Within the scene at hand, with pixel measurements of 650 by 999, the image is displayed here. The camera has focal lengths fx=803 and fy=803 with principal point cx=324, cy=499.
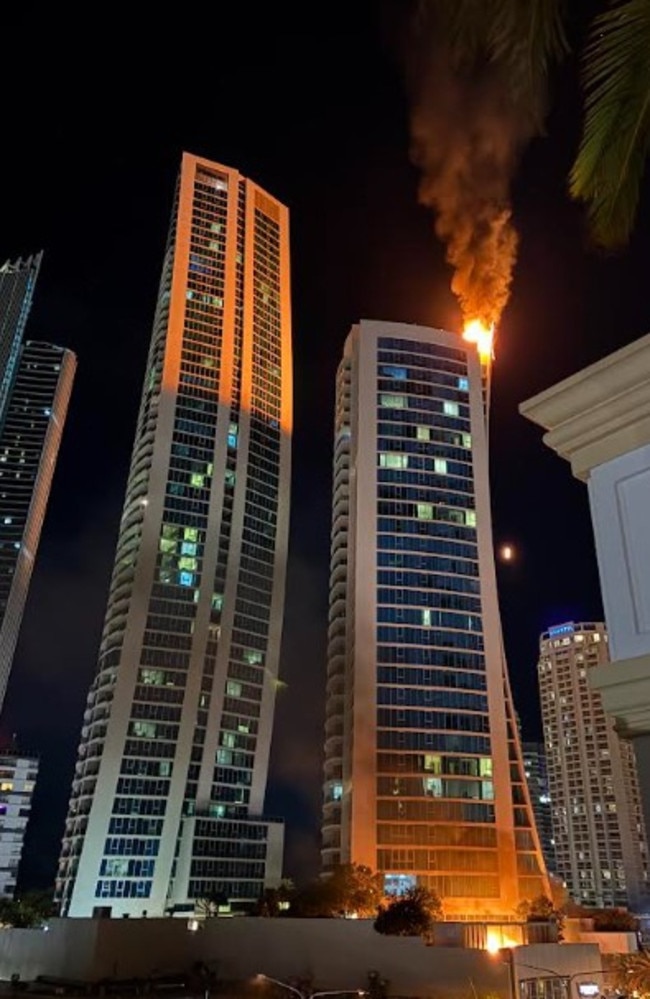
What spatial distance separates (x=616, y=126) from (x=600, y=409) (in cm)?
160

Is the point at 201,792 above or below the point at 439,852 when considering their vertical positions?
above

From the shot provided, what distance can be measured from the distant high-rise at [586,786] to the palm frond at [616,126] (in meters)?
142

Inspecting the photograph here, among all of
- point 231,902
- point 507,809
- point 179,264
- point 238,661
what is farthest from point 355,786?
point 179,264

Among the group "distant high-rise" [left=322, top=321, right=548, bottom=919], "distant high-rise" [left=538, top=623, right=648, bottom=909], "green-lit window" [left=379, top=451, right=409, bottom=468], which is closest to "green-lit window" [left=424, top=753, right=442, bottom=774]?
"distant high-rise" [left=322, top=321, right=548, bottom=919]

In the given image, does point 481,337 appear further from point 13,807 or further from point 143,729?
point 13,807

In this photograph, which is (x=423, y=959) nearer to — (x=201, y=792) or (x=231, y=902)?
(x=231, y=902)

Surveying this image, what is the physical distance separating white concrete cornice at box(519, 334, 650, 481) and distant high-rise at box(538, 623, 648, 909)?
142m

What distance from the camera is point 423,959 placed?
4759cm

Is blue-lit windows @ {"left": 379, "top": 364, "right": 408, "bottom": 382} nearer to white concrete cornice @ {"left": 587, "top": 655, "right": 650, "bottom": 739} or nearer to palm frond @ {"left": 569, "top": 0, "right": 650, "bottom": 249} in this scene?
palm frond @ {"left": 569, "top": 0, "right": 650, "bottom": 249}

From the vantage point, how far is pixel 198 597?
104m

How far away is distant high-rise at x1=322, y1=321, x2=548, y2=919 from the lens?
2948 inches

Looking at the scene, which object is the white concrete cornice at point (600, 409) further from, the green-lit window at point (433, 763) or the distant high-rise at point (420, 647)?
the green-lit window at point (433, 763)

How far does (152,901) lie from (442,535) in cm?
5065

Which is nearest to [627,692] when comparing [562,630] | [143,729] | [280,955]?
[280,955]
